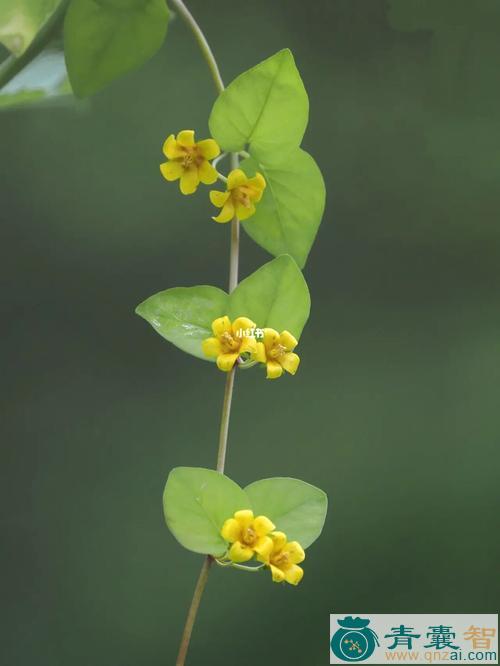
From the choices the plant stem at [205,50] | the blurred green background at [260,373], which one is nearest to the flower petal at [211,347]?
the plant stem at [205,50]

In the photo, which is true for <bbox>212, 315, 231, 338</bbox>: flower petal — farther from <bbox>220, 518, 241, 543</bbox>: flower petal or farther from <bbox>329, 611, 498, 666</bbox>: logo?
<bbox>329, 611, 498, 666</bbox>: logo

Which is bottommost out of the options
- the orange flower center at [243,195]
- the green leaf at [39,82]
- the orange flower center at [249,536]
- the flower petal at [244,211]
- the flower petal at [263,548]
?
the flower petal at [263,548]

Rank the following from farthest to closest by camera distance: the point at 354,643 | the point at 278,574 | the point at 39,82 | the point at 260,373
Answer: the point at 260,373 → the point at 354,643 → the point at 39,82 → the point at 278,574

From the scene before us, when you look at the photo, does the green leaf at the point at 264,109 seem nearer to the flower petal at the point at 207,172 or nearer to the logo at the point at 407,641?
the flower petal at the point at 207,172

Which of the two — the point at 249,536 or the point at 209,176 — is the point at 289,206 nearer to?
the point at 209,176

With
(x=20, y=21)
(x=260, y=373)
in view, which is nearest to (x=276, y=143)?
(x=20, y=21)
